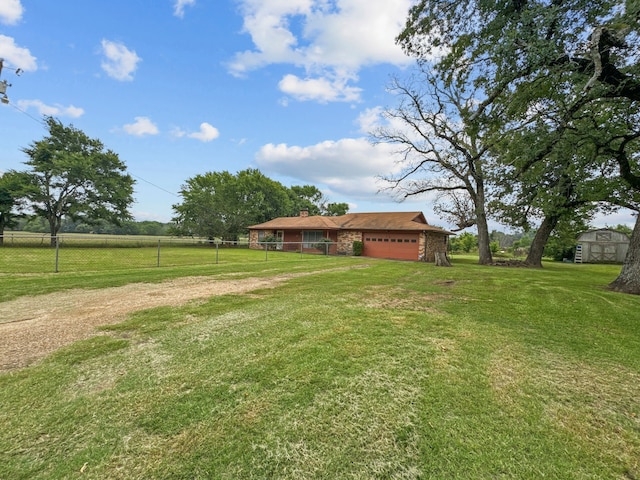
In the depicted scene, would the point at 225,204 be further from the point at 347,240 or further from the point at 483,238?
the point at 483,238

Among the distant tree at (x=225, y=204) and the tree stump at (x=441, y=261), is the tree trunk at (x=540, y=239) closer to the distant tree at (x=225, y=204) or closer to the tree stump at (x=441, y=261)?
the tree stump at (x=441, y=261)

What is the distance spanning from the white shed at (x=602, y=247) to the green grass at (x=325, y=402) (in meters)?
30.2

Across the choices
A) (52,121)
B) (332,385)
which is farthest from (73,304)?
(52,121)

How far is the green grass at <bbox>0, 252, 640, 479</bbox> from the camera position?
1754 mm

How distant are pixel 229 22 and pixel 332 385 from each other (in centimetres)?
1428

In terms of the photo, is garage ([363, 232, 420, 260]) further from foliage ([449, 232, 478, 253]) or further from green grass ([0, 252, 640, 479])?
foliage ([449, 232, 478, 253])

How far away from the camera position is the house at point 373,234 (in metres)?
20.4

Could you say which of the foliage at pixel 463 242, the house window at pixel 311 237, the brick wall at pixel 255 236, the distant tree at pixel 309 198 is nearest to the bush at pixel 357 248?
the house window at pixel 311 237

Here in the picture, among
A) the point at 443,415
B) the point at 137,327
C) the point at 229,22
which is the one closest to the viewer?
the point at 443,415

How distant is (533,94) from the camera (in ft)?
19.6

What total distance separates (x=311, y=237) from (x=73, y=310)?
67.3ft

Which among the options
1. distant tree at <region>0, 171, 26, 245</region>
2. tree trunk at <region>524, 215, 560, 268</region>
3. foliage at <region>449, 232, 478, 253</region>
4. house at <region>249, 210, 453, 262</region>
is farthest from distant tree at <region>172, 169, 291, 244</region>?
tree trunk at <region>524, 215, 560, 268</region>

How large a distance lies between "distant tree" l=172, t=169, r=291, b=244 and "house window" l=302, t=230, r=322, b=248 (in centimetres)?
1071

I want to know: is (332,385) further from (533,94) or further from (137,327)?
(533,94)
